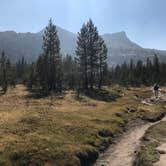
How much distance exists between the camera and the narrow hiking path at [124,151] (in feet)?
101

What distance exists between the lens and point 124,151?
34250 millimetres

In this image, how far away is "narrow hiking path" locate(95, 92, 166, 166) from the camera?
1217 inches

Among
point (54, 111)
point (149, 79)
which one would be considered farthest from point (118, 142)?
point (149, 79)

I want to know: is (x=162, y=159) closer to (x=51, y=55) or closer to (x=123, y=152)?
(x=123, y=152)

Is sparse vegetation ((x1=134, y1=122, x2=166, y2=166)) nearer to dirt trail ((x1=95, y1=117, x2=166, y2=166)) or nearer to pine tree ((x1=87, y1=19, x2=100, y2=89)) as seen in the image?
dirt trail ((x1=95, y1=117, x2=166, y2=166))

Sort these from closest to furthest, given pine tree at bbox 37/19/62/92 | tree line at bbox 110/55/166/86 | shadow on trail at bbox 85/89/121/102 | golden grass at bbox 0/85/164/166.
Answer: golden grass at bbox 0/85/164/166, shadow on trail at bbox 85/89/121/102, pine tree at bbox 37/19/62/92, tree line at bbox 110/55/166/86

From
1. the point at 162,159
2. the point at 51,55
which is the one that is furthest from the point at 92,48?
the point at 162,159

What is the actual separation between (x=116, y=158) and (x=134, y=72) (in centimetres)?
→ 13308

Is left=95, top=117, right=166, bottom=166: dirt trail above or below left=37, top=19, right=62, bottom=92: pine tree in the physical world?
below

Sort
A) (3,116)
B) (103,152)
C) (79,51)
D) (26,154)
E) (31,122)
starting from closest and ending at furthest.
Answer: (26,154), (103,152), (31,122), (3,116), (79,51)

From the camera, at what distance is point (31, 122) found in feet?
134

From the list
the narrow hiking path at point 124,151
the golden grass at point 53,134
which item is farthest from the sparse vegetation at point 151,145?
the golden grass at point 53,134

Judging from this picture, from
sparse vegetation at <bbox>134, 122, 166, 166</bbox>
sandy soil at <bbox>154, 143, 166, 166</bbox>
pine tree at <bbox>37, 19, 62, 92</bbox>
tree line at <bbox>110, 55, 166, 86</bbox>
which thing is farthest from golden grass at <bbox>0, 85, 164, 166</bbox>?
tree line at <bbox>110, 55, 166, 86</bbox>

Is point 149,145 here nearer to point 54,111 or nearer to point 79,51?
point 54,111
